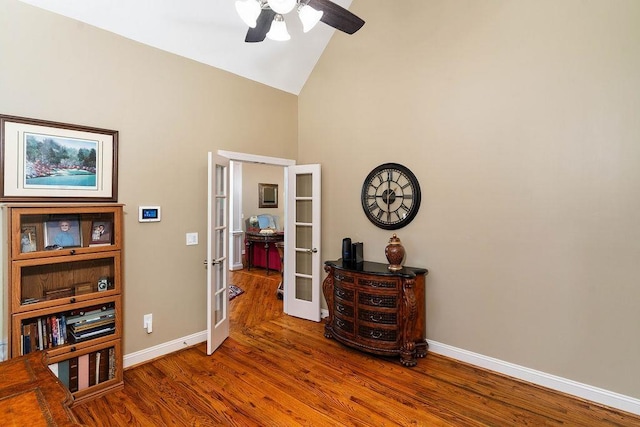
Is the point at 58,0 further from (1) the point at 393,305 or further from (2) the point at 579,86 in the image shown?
(2) the point at 579,86

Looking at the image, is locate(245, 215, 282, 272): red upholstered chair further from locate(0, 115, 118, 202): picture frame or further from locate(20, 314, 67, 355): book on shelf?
locate(20, 314, 67, 355): book on shelf

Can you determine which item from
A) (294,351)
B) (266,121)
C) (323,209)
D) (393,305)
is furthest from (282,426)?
(266,121)

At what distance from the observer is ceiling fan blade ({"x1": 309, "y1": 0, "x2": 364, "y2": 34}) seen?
84.8 inches

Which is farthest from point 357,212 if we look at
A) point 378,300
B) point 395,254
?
point 378,300

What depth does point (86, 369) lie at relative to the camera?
2537 millimetres

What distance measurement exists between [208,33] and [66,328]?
2965 mm

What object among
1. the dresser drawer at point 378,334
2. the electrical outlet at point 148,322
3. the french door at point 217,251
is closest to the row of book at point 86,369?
the electrical outlet at point 148,322

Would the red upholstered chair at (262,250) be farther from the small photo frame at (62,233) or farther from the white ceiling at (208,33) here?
the small photo frame at (62,233)

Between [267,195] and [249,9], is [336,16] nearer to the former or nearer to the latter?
[249,9]

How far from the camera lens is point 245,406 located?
2426mm

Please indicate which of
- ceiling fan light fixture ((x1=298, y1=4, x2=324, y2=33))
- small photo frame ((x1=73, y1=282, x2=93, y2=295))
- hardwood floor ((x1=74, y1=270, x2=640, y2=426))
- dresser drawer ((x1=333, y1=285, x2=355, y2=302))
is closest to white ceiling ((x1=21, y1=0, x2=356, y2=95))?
ceiling fan light fixture ((x1=298, y1=4, x2=324, y2=33))

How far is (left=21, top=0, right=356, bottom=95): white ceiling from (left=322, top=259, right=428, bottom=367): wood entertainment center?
2594mm

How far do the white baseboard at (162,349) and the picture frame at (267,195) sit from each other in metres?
4.76

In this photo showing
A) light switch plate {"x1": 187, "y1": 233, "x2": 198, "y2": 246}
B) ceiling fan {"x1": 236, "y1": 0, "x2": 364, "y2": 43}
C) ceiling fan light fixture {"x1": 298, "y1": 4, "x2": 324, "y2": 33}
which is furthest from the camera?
light switch plate {"x1": 187, "y1": 233, "x2": 198, "y2": 246}
